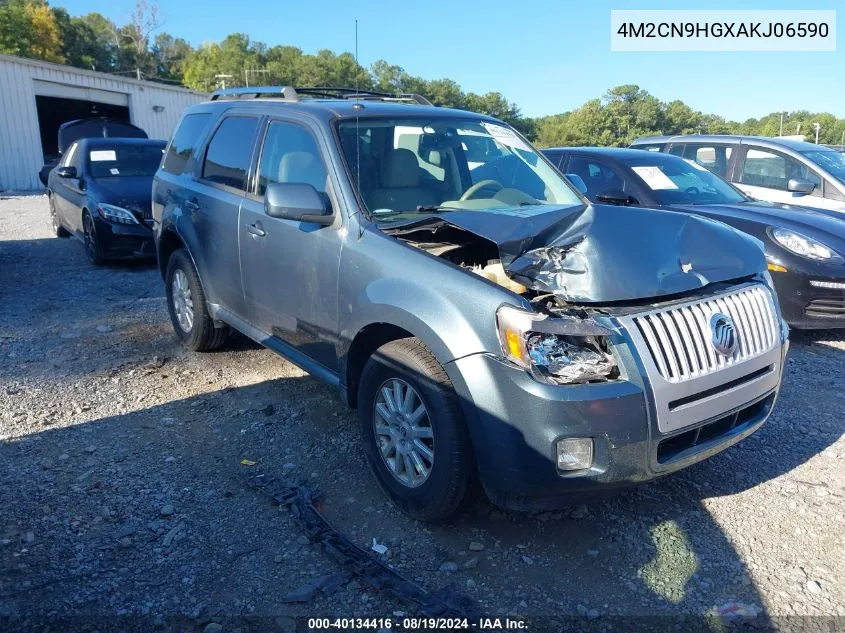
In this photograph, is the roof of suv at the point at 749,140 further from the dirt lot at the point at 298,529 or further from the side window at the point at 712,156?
the dirt lot at the point at 298,529

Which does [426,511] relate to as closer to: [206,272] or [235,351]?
[206,272]

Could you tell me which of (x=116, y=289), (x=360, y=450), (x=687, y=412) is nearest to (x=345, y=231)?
(x=360, y=450)

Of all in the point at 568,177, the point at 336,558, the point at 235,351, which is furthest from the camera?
the point at 235,351

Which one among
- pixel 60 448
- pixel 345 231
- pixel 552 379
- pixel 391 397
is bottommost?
pixel 60 448

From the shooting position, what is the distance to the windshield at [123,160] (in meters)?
9.54

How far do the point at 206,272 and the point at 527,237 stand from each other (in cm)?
280

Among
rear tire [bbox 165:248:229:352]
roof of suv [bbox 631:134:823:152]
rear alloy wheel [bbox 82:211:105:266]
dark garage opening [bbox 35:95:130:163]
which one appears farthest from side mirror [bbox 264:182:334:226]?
dark garage opening [bbox 35:95:130:163]

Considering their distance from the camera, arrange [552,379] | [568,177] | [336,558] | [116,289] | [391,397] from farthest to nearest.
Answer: [116,289] < [568,177] < [391,397] < [336,558] < [552,379]

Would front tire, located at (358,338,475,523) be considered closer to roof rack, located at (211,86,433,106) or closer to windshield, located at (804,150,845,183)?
roof rack, located at (211,86,433,106)

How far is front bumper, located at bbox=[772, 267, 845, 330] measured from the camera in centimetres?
558

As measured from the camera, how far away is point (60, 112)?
31.0 metres

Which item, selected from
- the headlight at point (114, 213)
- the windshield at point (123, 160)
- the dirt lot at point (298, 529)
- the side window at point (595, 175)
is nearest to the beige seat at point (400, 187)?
the dirt lot at point (298, 529)

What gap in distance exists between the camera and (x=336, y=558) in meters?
2.96

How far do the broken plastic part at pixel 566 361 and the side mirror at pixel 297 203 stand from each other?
4.80 ft
